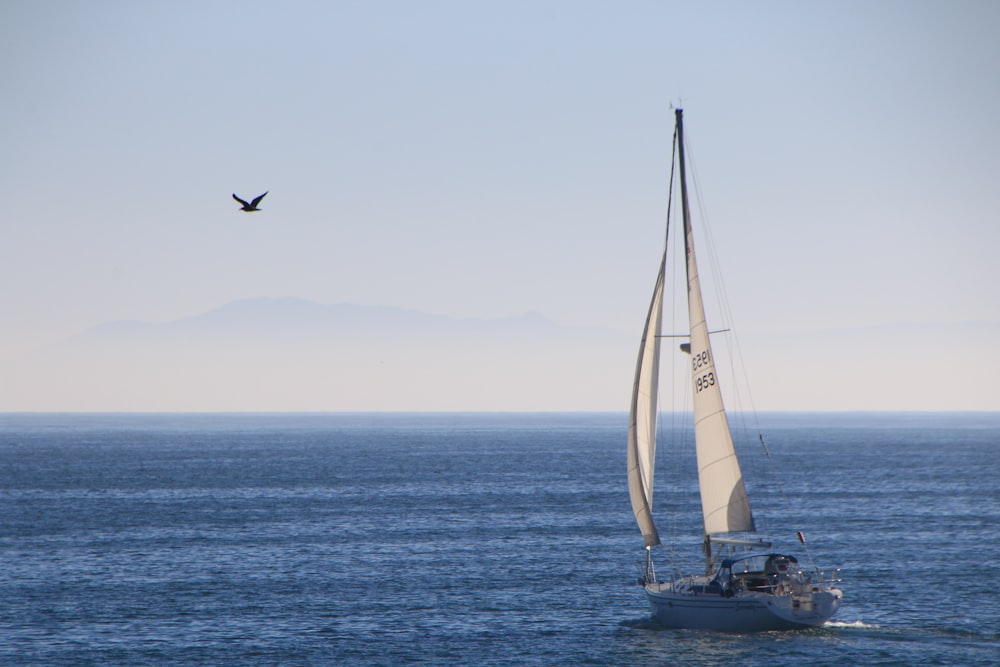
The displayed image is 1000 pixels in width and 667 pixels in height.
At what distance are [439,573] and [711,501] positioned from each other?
965 inches

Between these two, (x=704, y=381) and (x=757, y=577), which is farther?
(x=757, y=577)

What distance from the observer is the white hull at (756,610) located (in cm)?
4466

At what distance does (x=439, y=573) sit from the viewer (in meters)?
Answer: 64.5

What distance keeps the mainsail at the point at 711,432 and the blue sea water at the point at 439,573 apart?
5.32 metres

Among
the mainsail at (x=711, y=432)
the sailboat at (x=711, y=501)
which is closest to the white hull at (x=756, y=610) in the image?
the sailboat at (x=711, y=501)

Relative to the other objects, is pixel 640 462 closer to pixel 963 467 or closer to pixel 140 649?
pixel 140 649

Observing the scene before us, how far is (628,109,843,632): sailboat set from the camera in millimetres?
44062

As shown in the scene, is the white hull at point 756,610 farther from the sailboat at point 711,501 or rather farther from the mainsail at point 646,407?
the mainsail at point 646,407

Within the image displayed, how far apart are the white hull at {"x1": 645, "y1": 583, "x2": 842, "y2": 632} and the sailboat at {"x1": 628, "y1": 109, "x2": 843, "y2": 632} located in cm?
4

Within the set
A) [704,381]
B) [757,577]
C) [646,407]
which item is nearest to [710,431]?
[704,381]

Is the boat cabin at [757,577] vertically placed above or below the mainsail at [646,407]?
below

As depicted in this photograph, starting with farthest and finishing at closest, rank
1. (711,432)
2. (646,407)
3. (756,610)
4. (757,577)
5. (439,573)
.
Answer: (439,573) → (757,577) → (646,407) → (756,610) → (711,432)

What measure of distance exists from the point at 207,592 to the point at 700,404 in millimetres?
30287

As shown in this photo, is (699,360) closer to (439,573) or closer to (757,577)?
(757,577)
